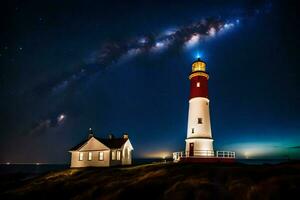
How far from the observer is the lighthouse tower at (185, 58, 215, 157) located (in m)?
34.8

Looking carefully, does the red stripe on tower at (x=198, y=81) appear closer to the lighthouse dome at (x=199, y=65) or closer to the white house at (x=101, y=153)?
the lighthouse dome at (x=199, y=65)

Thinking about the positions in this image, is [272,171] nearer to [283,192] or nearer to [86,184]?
[283,192]

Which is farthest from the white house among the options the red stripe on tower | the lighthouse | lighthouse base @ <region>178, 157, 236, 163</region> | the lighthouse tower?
the red stripe on tower

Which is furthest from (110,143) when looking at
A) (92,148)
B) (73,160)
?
(73,160)

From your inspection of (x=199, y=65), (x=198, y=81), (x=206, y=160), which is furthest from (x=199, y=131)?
(x=199, y=65)

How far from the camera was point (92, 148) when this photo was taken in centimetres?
4406

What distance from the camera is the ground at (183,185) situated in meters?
18.2

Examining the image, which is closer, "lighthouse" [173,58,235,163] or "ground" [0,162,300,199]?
"ground" [0,162,300,199]

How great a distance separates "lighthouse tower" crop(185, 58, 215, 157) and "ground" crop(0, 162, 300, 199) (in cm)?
685

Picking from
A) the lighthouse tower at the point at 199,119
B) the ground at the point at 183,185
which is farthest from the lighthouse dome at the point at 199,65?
the ground at the point at 183,185

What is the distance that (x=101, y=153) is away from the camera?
43.2 m

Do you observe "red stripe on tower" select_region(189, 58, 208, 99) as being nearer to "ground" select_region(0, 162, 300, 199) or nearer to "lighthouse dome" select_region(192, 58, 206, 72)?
"lighthouse dome" select_region(192, 58, 206, 72)

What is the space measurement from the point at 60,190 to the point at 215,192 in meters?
17.7

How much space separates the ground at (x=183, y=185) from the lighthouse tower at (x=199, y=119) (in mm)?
6848
